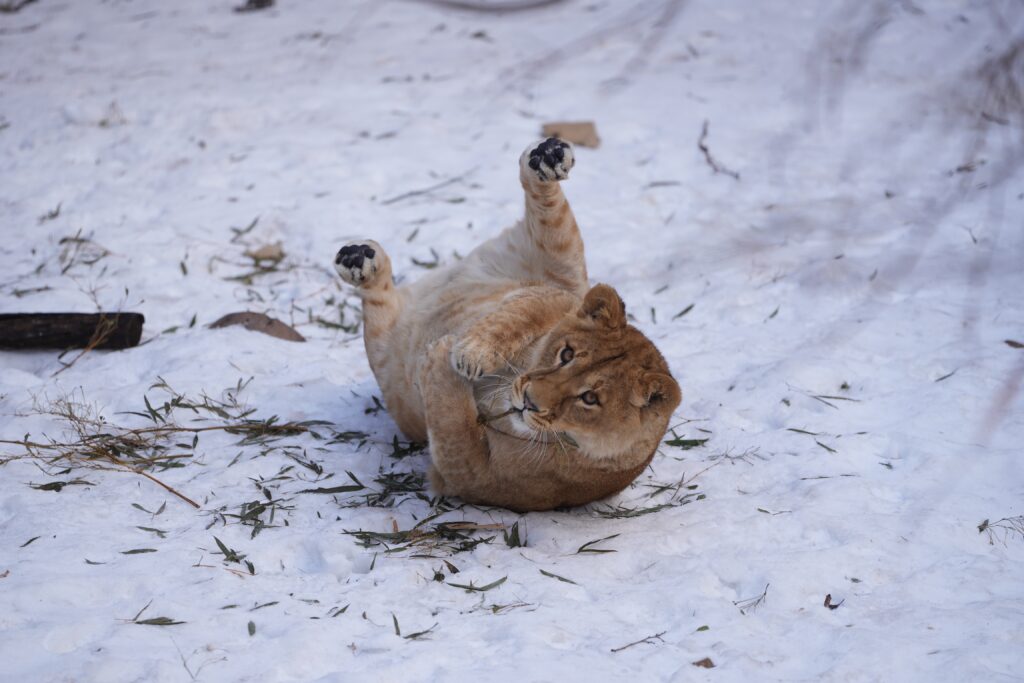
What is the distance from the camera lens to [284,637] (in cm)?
321

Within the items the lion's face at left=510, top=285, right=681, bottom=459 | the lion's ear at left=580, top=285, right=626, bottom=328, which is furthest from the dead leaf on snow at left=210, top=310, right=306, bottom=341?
the lion's ear at left=580, top=285, right=626, bottom=328

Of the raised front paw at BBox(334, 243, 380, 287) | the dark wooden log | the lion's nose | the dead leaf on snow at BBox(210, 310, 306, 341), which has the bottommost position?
the dead leaf on snow at BBox(210, 310, 306, 341)

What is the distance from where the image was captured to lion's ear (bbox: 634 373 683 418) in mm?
3955

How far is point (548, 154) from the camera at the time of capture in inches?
198

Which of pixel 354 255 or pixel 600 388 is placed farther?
pixel 354 255

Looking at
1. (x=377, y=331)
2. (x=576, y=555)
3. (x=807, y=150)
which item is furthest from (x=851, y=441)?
(x=807, y=150)

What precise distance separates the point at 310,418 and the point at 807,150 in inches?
209

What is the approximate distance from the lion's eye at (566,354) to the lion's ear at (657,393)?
320mm

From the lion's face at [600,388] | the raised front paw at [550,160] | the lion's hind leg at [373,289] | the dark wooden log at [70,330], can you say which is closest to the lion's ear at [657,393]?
the lion's face at [600,388]

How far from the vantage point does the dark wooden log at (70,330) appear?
5.50m

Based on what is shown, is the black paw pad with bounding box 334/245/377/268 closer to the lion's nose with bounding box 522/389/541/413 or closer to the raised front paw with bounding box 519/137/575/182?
the raised front paw with bounding box 519/137/575/182

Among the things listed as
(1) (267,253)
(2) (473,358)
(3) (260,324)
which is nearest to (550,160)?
(2) (473,358)

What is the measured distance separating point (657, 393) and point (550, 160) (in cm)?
164

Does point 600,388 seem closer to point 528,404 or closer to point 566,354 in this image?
point 566,354
